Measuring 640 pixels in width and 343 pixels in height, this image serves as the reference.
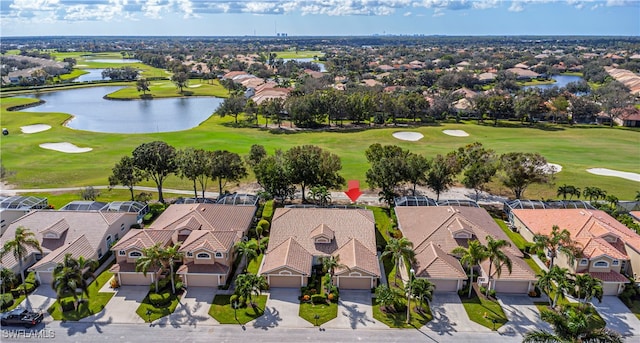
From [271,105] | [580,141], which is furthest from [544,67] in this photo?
[271,105]

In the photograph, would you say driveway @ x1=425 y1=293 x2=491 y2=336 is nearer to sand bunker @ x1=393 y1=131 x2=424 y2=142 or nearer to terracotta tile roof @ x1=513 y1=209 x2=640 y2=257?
terracotta tile roof @ x1=513 y1=209 x2=640 y2=257

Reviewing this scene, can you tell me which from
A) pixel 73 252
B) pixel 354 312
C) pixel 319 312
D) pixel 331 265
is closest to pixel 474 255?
pixel 354 312

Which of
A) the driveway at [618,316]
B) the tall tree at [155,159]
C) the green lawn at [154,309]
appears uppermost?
the tall tree at [155,159]

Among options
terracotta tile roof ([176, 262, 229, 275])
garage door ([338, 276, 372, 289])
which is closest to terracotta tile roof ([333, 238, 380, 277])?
garage door ([338, 276, 372, 289])

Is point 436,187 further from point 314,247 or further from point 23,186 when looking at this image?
point 23,186

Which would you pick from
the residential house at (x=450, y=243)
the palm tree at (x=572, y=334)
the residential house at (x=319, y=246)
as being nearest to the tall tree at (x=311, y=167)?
the residential house at (x=319, y=246)

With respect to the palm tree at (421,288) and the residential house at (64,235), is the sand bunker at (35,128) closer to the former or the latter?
the residential house at (64,235)

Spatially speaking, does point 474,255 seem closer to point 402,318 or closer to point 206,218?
point 402,318
